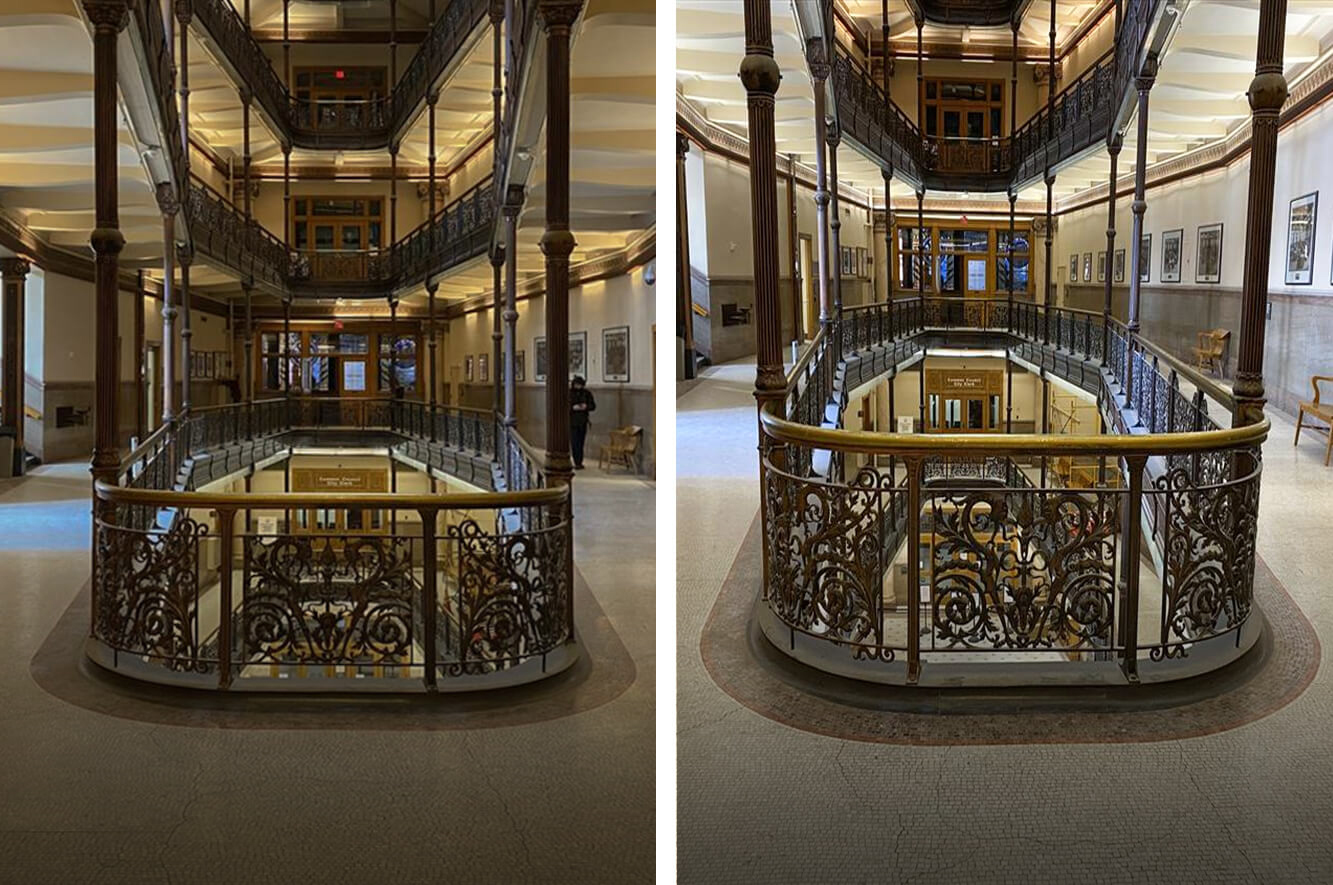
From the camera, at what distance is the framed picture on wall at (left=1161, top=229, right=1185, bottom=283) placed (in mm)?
2900

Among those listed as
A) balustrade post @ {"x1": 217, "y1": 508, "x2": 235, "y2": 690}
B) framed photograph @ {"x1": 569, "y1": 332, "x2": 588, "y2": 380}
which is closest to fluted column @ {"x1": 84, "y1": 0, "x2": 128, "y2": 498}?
balustrade post @ {"x1": 217, "y1": 508, "x2": 235, "y2": 690}

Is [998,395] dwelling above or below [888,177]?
below

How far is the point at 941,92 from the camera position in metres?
2.82

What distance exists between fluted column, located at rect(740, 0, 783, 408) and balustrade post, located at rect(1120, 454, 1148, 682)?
3.18ft

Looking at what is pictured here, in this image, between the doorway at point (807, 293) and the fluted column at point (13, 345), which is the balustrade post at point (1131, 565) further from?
the fluted column at point (13, 345)

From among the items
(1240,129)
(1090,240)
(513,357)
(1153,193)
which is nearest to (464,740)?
(513,357)

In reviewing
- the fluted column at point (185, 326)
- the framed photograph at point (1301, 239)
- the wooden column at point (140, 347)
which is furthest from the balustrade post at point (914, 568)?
the wooden column at point (140, 347)

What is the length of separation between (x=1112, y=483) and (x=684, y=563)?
1.22m

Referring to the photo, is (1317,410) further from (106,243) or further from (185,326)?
(106,243)

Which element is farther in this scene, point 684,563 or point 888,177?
point 684,563

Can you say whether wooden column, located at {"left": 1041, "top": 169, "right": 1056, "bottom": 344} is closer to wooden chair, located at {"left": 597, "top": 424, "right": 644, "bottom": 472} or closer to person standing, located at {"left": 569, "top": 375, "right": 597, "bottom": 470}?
wooden chair, located at {"left": 597, "top": 424, "right": 644, "bottom": 472}

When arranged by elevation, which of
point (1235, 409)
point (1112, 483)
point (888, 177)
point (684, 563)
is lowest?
point (684, 563)

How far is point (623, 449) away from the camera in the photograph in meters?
3.27

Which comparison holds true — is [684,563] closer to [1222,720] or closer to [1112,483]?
[1112,483]
